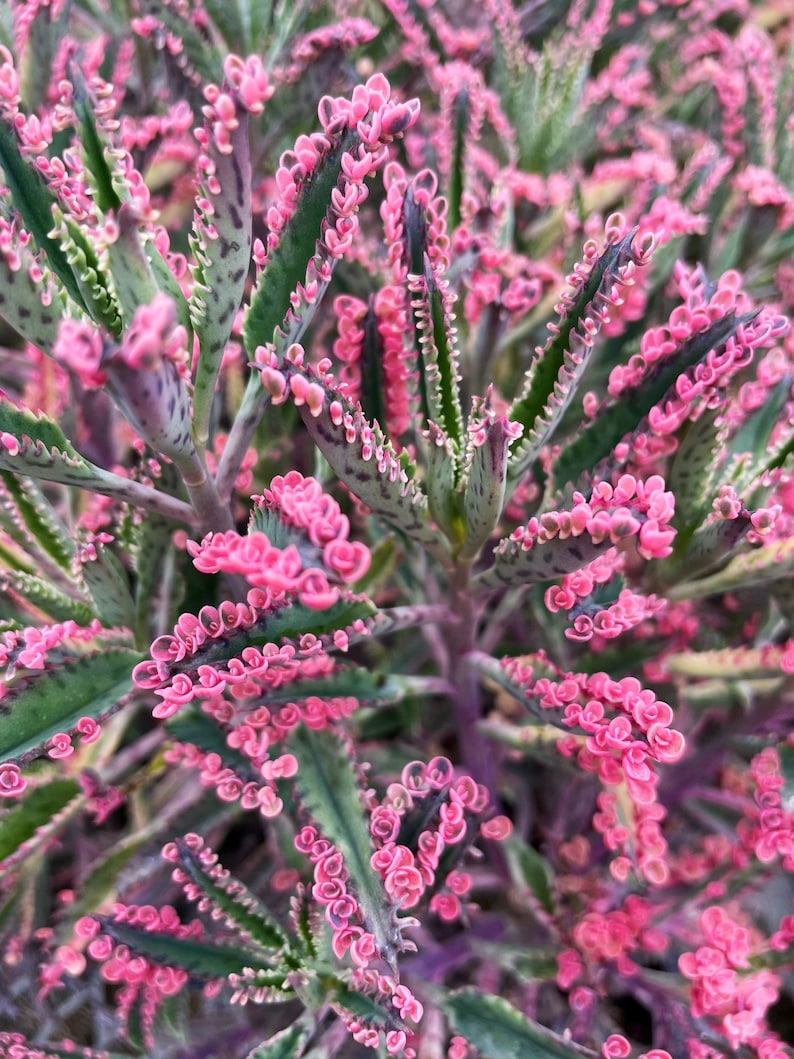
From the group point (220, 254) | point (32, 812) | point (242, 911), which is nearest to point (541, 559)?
point (220, 254)

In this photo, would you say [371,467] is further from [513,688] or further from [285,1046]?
[285,1046]

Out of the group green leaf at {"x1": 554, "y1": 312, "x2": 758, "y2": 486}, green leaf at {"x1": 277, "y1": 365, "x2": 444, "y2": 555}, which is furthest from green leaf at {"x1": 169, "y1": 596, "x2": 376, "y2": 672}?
green leaf at {"x1": 554, "y1": 312, "x2": 758, "y2": 486}

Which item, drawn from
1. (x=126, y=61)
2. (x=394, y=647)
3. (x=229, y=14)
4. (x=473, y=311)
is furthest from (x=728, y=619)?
(x=126, y=61)

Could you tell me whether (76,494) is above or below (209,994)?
above

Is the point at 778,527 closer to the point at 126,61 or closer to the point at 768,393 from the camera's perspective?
the point at 768,393

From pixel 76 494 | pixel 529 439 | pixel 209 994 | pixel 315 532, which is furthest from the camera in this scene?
pixel 76 494

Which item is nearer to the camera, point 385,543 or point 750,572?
point 750,572
